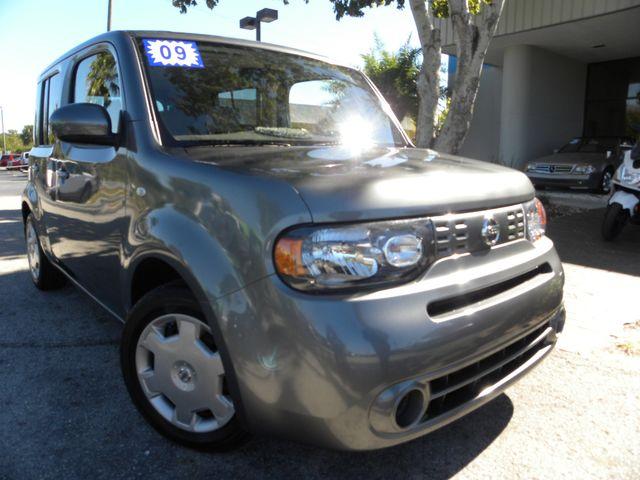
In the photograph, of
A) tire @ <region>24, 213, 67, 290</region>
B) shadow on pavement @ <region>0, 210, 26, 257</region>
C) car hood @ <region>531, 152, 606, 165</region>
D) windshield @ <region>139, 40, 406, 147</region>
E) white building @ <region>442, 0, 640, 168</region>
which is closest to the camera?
windshield @ <region>139, 40, 406, 147</region>

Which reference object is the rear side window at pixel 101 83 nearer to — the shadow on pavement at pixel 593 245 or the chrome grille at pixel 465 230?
the chrome grille at pixel 465 230

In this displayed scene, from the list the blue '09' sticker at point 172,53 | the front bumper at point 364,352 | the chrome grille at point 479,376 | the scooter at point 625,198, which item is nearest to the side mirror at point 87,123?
the blue '09' sticker at point 172,53

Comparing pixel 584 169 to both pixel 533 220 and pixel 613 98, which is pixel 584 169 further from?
pixel 533 220

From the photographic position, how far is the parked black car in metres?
10.9

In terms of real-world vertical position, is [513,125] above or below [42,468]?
above

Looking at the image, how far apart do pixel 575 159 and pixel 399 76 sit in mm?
13875

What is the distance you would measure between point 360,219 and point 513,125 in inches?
542

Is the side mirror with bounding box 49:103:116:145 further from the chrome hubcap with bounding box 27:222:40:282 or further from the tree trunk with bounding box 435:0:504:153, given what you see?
the tree trunk with bounding box 435:0:504:153

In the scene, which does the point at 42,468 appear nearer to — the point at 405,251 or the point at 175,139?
the point at 175,139

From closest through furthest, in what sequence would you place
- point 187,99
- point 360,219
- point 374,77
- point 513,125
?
point 360,219
point 187,99
point 513,125
point 374,77

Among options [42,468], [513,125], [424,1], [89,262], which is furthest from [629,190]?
[513,125]

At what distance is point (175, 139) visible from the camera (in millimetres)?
2344

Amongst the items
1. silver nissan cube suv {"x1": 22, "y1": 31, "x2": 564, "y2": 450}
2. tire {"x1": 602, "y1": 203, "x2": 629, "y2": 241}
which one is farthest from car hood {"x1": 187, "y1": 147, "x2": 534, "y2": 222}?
tire {"x1": 602, "y1": 203, "x2": 629, "y2": 241}

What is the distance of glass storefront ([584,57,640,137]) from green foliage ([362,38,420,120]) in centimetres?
869
